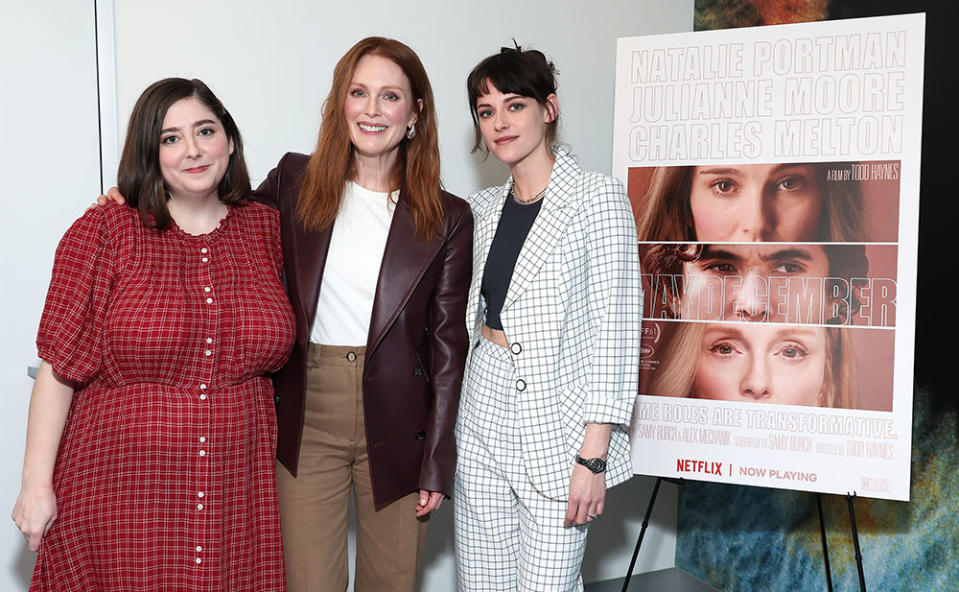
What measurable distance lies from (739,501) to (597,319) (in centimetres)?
155

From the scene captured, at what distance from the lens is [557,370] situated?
1875 mm

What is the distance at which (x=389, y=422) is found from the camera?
1.87 metres

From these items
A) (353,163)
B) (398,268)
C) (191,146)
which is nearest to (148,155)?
(191,146)

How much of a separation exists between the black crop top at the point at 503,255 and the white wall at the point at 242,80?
85 cm

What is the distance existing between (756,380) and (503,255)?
2.95ft

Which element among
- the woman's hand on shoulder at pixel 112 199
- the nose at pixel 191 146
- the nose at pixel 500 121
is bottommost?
the woman's hand on shoulder at pixel 112 199

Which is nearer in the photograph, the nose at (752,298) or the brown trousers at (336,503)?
the brown trousers at (336,503)

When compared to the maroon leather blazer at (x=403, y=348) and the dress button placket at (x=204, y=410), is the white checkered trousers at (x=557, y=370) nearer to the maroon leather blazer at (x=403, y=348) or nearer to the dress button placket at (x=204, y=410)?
the maroon leather blazer at (x=403, y=348)

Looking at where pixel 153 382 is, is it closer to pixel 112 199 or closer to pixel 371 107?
pixel 112 199

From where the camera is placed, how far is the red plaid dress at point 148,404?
5.37 feet

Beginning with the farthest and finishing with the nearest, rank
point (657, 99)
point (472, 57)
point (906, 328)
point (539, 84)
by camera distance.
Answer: point (472, 57)
point (657, 99)
point (906, 328)
point (539, 84)

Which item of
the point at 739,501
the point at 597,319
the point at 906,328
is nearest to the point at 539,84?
the point at 597,319

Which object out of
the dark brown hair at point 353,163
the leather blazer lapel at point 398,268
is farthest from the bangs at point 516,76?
the leather blazer lapel at point 398,268

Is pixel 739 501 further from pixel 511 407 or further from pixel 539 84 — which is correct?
pixel 539 84
